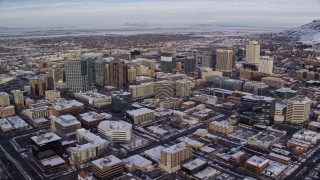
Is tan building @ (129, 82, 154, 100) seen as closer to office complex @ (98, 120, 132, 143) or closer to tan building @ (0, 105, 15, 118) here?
office complex @ (98, 120, 132, 143)

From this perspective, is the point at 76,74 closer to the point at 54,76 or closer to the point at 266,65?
the point at 54,76

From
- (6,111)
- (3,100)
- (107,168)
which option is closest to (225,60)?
(3,100)

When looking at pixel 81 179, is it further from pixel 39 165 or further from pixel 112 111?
pixel 112 111

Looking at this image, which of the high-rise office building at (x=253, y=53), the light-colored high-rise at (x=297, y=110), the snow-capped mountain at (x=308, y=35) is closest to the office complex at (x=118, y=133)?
the light-colored high-rise at (x=297, y=110)

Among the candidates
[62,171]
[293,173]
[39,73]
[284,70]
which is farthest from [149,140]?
[284,70]

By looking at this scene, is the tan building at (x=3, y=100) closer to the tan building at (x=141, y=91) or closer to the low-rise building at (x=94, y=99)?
the low-rise building at (x=94, y=99)

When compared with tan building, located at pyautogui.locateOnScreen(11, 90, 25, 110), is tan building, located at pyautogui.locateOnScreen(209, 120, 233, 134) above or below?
below

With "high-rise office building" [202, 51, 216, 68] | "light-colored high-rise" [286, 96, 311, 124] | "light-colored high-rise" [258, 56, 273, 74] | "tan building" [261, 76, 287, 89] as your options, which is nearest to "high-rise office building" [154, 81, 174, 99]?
"light-colored high-rise" [286, 96, 311, 124]
